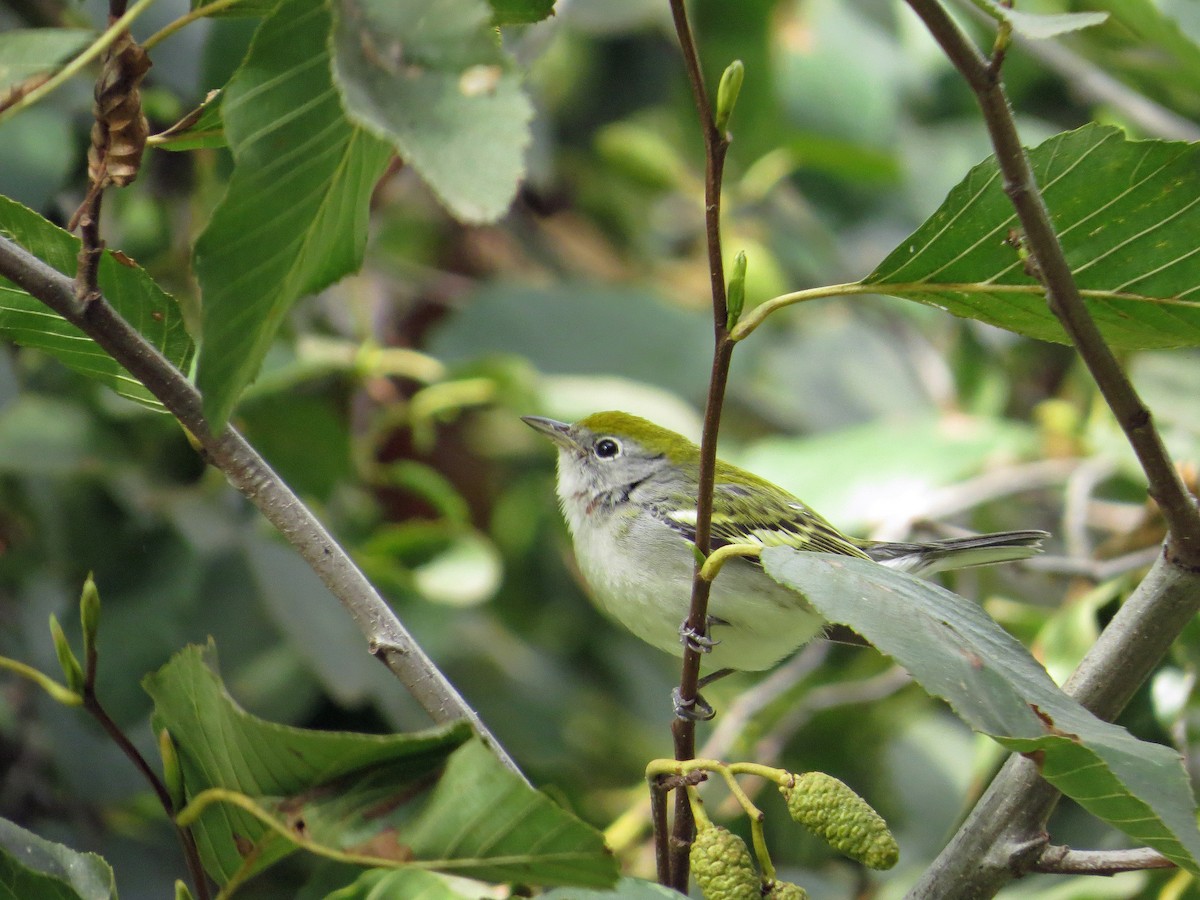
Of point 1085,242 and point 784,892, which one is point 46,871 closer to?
point 784,892

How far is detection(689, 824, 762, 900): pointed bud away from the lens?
1.22m

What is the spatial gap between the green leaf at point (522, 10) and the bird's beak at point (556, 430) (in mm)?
1814

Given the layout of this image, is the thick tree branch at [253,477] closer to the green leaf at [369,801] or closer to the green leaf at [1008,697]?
the green leaf at [369,801]

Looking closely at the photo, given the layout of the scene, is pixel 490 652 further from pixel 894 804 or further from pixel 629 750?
pixel 894 804

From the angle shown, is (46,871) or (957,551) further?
(957,551)

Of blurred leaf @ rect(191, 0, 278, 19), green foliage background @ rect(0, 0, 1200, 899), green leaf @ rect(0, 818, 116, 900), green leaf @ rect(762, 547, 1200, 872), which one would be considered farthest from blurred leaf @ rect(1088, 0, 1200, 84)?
green leaf @ rect(0, 818, 116, 900)

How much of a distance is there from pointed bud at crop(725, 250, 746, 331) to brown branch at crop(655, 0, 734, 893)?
0.02 m

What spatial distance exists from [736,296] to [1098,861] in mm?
737

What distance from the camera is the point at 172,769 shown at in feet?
3.95

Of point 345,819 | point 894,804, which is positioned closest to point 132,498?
point 345,819

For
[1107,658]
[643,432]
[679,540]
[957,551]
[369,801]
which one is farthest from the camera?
[643,432]

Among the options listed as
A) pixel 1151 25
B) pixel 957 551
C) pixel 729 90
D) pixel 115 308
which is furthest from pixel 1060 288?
pixel 957 551

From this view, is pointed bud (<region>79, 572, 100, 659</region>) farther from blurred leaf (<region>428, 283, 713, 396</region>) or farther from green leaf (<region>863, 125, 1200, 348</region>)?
blurred leaf (<region>428, 283, 713, 396</region>)

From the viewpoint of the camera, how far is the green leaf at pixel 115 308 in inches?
48.8
